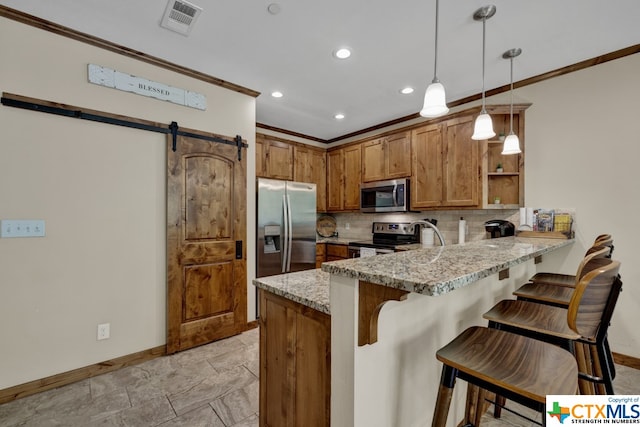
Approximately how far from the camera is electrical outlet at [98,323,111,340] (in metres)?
2.29

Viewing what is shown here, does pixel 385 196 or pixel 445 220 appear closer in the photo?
pixel 445 220

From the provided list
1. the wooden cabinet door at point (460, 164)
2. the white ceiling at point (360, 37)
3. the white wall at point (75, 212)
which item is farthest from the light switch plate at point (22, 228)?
the wooden cabinet door at point (460, 164)

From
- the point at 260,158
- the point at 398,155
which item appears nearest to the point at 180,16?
the point at 260,158

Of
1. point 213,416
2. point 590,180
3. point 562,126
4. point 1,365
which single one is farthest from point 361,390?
point 562,126

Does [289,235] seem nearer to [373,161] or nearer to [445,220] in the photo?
[373,161]

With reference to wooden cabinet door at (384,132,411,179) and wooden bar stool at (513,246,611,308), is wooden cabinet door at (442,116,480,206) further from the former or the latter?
wooden bar stool at (513,246,611,308)

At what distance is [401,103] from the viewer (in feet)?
11.4

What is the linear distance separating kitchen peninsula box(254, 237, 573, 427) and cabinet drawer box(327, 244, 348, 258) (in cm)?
273

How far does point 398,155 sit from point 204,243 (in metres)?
2.77

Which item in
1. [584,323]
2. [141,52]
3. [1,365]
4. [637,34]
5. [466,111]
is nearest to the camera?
[584,323]

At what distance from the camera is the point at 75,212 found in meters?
2.19

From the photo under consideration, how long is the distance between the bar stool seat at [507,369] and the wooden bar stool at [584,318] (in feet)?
0.48

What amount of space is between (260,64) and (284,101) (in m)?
0.85

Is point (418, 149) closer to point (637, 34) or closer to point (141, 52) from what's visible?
point (637, 34)
